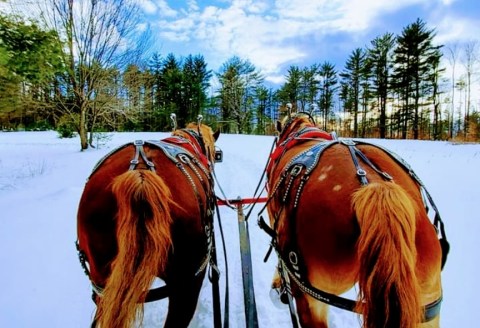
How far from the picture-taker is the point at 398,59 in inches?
1072

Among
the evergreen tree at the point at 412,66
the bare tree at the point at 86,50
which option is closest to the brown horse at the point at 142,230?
the bare tree at the point at 86,50

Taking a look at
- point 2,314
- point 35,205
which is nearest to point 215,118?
point 35,205

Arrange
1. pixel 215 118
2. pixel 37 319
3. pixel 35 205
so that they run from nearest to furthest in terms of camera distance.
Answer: pixel 37 319 < pixel 35 205 < pixel 215 118

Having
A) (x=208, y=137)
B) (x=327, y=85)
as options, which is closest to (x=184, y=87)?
(x=327, y=85)

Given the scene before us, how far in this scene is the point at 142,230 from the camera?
1374mm

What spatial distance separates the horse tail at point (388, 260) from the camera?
3.62 feet

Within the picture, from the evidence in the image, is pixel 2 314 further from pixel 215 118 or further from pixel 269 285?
pixel 215 118

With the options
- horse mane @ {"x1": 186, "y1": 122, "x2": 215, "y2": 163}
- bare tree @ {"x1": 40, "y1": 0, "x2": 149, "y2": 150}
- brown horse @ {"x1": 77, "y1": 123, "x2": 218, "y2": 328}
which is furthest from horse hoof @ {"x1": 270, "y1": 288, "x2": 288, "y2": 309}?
bare tree @ {"x1": 40, "y1": 0, "x2": 149, "y2": 150}

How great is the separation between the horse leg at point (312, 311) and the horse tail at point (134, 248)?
86 centimetres

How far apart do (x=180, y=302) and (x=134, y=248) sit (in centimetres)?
55

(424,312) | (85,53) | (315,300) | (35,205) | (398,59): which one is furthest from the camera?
(398,59)

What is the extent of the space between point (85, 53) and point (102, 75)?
105cm

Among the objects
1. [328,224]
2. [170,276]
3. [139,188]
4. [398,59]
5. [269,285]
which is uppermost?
[398,59]

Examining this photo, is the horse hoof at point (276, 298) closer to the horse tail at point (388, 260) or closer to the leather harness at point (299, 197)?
the leather harness at point (299, 197)
